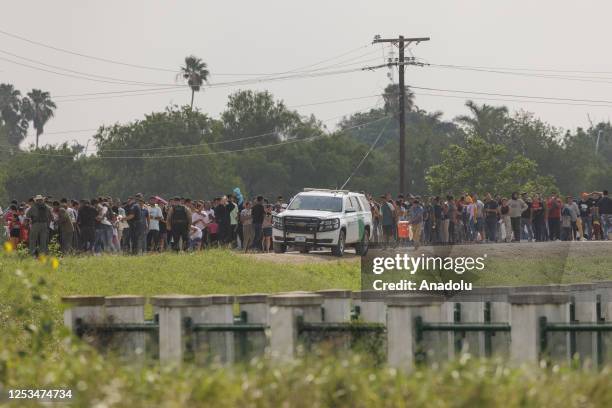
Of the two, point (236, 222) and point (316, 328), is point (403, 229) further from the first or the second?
point (316, 328)

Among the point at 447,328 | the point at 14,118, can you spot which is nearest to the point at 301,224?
the point at 447,328

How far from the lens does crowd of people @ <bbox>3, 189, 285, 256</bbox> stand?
3553 cm

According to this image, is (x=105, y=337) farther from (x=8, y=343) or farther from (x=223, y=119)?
(x=223, y=119)

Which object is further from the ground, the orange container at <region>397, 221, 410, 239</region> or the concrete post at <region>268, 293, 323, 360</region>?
the orange container at <region>397, 221, 410, 239</region>

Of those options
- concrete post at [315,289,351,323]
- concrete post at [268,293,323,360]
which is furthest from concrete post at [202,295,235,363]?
concrete post at [315,289,351,323]

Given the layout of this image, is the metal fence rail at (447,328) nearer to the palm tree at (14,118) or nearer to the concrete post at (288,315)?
the concrete post at (288,315)

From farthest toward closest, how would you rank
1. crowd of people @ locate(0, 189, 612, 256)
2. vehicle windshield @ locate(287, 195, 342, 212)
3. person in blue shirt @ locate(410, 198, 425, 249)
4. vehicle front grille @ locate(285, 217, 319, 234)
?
person in blue shirt @ locate(410, 198, 425, 249), vehicle windshield @ locate(287, 195, 342, 212), vehicle front grille @ locate(285, 217, 319, 234), crowd of people @ locate(0, 189, 612, 256)

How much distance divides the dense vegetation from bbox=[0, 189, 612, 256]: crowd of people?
209 feet

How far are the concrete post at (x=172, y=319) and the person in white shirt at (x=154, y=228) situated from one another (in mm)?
23843

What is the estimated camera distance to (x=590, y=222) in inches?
2025

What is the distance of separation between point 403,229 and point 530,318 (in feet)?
109

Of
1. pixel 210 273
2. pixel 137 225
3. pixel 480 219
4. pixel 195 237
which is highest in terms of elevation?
pixel 480 219

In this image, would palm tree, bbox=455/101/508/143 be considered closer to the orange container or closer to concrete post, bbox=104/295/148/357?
the orange container

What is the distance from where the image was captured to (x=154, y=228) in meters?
39.2
